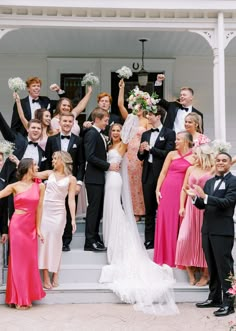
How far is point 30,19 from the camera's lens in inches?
334

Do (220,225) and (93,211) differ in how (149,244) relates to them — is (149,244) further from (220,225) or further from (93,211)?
(220,225)

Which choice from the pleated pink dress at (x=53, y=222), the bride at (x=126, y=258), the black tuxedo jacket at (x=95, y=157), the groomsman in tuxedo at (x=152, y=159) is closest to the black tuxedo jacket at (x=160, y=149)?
the groomsman in tuxedo at (x=152, y=159)

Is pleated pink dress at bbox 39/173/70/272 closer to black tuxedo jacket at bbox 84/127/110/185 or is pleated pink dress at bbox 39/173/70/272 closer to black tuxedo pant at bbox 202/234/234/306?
black tuxedo jacket at bbox 84/127/110/185

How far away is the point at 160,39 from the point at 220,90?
2.13 meters

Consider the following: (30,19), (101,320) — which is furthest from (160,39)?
(101,320)

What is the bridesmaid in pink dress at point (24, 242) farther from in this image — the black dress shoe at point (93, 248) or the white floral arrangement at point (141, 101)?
the white floral arrangement at point (141, 101)

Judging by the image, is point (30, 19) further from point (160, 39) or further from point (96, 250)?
point (96, 250)

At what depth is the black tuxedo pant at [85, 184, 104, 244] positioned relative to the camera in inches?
298

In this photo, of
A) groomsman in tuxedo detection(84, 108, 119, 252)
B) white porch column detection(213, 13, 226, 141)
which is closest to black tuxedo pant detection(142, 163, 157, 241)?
groomsman in tuxedo detection(84, 108, 119, 252)

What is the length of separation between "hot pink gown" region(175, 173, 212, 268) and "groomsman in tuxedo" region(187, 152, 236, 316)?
1.43 ft

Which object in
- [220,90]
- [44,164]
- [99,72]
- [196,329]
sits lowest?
[196,329]

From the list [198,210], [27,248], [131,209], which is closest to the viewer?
[27,248]

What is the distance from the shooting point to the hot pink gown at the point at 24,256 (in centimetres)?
660

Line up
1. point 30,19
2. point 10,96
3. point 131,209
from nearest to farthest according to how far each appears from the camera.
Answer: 1. point 131,209
2. point 30,19
3. point 10,96
